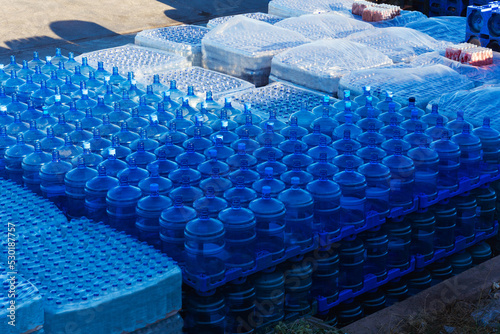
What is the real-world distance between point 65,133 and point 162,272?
7.95 ft

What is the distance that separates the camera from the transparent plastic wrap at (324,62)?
754cm

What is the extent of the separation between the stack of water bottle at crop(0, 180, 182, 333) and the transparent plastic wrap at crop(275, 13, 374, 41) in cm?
521

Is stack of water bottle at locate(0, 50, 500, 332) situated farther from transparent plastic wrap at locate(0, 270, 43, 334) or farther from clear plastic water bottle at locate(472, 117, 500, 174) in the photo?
transparent plastic wrap at locate(0, 270, 43, 334)

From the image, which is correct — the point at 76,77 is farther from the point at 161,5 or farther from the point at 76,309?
the point at 161,5

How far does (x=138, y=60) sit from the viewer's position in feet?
27.4

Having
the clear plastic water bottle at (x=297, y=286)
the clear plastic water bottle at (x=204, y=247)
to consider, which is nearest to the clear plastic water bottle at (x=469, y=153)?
the clear plastic water bottle at (x=297, y=286)

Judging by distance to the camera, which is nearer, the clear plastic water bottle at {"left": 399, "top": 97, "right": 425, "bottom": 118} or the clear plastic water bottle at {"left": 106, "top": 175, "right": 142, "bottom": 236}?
the clear plastic water bottle at {"left": 106, "top": 175, "right": 142, "bottom": 236}

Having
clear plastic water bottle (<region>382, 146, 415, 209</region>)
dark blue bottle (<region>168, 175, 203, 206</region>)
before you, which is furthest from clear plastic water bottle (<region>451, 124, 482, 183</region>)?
dark blue bottle (<region>168, 175, 203, 206</region>)

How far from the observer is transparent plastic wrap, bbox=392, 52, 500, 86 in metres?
7.53

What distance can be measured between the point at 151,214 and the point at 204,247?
19.4 inches

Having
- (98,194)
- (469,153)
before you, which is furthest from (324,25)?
(98,194)

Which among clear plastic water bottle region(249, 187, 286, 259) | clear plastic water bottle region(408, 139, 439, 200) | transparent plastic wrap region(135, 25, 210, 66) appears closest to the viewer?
clear plastic water bottle region(249, 187, 286, 259)

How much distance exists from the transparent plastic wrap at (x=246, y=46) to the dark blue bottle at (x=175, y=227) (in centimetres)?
397

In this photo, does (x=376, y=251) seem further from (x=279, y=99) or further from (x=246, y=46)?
(x=246, y=46)
